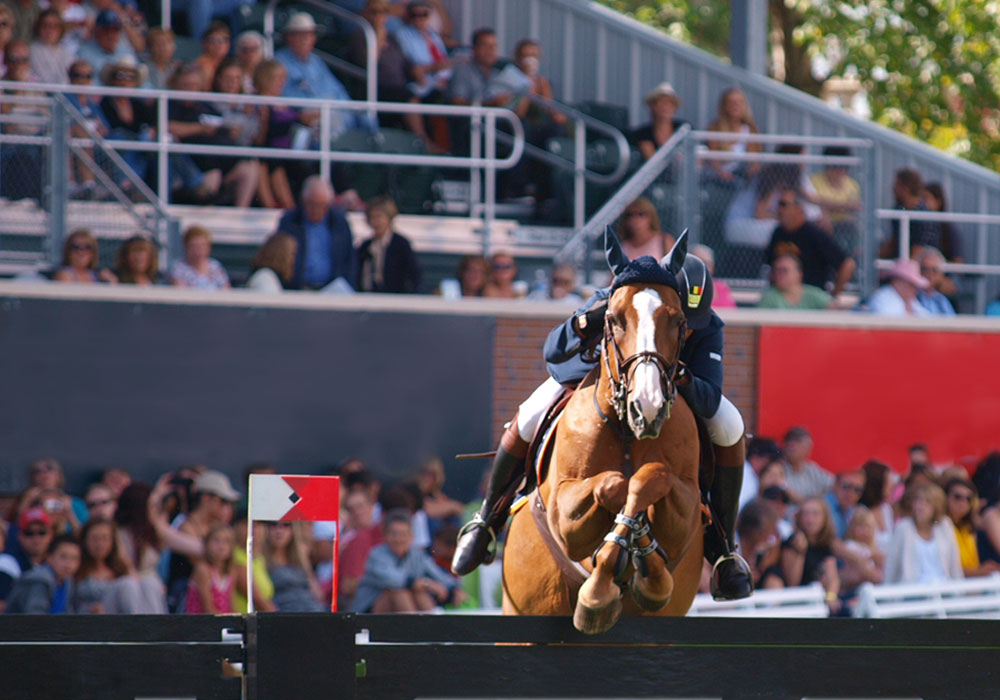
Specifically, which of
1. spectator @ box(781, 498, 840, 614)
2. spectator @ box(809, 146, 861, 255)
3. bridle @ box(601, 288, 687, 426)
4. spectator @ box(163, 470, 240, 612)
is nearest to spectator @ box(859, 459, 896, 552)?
spectator @ box(781, 498, 840, 614)

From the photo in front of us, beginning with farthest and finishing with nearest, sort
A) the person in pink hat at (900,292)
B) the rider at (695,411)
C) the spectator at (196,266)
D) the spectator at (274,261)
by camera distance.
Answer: the person in pink hat at (900,292), the spectator at (274,261), the spectator at (196,266), the rider at (695,411)

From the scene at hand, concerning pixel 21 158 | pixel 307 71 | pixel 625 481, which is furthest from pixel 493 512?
pixel 307 71

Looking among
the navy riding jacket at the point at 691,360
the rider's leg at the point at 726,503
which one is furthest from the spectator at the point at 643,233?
the rider's leg at the point at 726,503

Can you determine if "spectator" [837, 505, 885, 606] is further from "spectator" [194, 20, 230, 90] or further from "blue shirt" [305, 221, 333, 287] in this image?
"spectator" [194, 20, 230, 90]

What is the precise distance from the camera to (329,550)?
11.1 metres

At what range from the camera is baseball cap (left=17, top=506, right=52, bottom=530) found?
10609 mm

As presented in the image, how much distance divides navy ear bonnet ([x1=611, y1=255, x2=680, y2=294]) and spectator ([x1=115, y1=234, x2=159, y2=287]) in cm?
585

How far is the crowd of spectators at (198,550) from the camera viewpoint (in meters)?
10.4

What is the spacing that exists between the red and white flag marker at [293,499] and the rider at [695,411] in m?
1.18

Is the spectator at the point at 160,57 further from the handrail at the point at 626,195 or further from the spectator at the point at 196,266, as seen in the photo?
the handrail at the point at 626,195

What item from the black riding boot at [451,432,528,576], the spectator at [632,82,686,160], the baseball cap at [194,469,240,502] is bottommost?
the baseball cap at [194,469,240,502]

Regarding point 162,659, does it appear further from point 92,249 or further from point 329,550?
point 92,249

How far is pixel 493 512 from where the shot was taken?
748 cm

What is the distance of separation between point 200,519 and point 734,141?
5360mm
